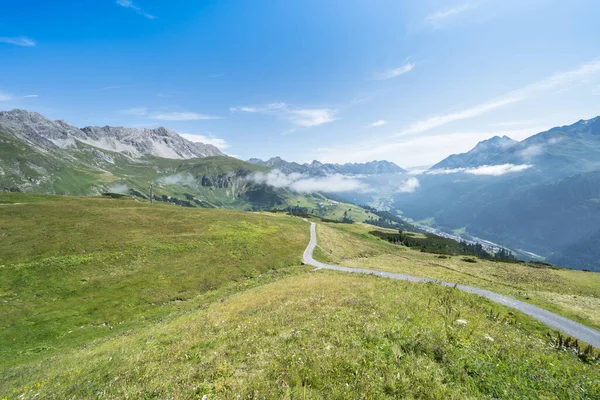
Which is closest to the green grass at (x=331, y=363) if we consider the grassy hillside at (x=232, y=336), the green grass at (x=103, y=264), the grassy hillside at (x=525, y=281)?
the grassy hillside at (x=232, y=336)

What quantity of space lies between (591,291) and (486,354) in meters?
54.7

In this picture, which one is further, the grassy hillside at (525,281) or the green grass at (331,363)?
the grassy hillside at (525,281)

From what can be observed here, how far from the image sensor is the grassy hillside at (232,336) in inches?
399

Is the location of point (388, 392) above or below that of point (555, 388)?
above

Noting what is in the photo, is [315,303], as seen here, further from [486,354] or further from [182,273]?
[182,273]

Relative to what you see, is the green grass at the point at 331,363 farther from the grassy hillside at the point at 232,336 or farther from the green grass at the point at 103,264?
the green grass at the point at 103,264

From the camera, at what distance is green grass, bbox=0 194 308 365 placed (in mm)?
29531

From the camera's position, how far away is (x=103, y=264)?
146ft

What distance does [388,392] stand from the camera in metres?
9.11

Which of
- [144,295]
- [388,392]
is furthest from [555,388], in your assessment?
[144,295]

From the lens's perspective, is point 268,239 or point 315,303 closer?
point 315,303

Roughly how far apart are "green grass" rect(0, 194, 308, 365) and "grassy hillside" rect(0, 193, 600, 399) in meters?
0.27

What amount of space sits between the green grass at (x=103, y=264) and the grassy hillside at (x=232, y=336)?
267 mm

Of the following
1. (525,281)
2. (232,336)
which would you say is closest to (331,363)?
(232,336)
